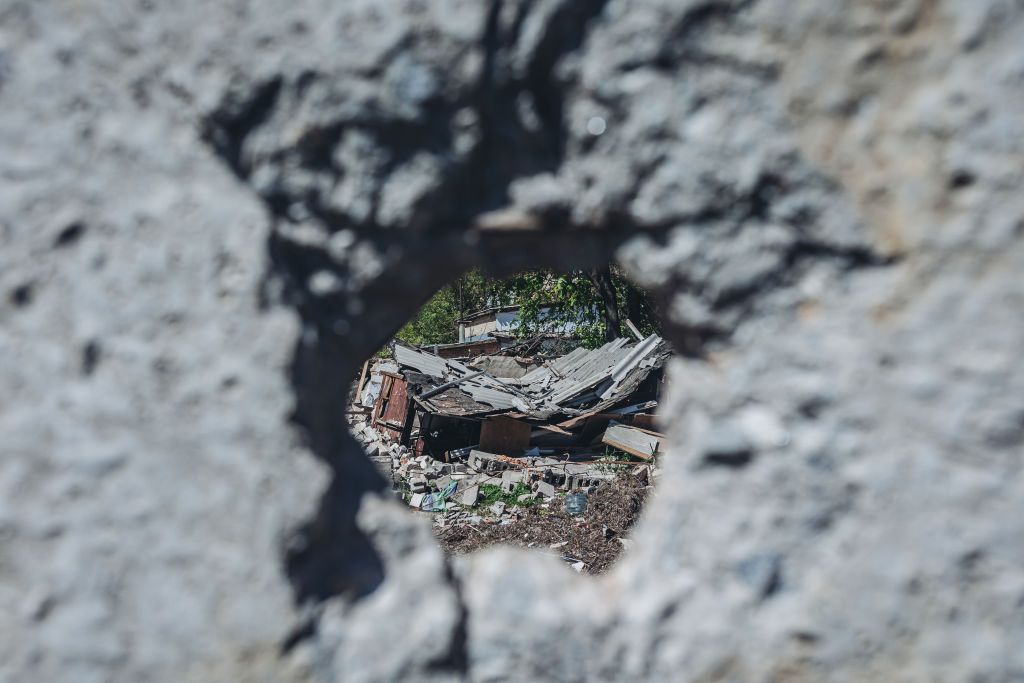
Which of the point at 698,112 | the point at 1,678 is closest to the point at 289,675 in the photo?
the point at 1,678

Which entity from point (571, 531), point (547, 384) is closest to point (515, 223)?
point (571, 531)

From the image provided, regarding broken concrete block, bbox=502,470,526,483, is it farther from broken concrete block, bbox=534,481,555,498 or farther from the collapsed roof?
the collapsed roof

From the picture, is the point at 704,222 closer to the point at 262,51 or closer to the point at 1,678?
the point at 262,51

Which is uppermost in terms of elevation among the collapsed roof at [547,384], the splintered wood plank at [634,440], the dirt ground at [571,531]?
the collapsed roof at [547,384]

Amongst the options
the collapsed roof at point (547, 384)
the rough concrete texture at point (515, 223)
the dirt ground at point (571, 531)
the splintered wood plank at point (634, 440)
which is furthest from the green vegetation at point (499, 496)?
the rough concrete texture at point (515, 223)

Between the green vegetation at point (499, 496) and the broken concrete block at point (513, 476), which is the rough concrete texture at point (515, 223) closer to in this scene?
the green vegetation at point (499, 496)

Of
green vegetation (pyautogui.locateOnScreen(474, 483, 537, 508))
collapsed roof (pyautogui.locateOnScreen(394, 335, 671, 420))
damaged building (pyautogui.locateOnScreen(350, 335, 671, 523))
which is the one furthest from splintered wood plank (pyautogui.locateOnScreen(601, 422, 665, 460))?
green vegetation (pyautogui.locateOnScreen(474, 483, 537, 508))

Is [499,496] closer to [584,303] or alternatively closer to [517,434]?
[517,434]
